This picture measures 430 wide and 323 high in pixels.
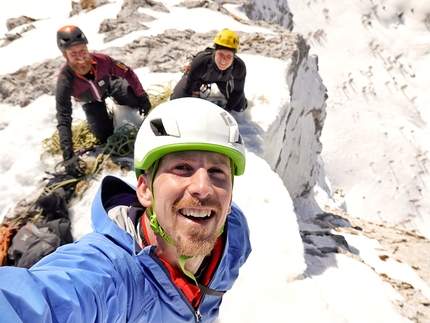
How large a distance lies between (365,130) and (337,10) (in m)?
7.81

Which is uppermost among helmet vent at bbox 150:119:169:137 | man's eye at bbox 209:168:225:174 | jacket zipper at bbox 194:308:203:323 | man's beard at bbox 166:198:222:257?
helmet vent at bbox 150:119:169:137

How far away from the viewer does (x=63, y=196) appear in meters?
4.06

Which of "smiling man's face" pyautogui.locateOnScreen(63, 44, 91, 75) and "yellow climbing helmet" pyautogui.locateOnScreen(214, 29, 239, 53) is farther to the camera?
"yellow climbing helmet" pyautogui.locateOnScreen(214, 29, 239, 53)

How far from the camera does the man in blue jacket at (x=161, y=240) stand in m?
1.38

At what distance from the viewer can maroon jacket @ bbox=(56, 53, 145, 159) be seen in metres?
4.17

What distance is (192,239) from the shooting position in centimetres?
171

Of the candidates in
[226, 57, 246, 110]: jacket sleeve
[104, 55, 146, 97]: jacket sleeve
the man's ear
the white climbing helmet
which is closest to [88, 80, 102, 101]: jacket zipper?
[104, 55, 146, 97]: jacket sleeve

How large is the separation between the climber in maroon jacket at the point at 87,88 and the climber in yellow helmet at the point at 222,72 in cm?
79

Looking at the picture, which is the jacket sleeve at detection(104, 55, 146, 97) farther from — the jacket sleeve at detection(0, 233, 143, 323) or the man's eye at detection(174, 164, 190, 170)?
the jacket sleeve at detection(0, 233, 143, 323)

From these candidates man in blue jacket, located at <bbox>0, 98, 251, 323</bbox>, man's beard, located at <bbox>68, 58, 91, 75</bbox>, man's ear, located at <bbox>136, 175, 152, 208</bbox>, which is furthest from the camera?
man's beard, located at <bbox>68, 58, 91, 75</bbox>

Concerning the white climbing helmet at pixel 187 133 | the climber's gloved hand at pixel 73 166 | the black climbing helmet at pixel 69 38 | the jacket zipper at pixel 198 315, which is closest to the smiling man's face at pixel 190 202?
the white climbing helmet at pixel 187 133

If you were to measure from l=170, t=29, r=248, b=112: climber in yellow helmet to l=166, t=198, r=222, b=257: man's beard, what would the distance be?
10.9ft

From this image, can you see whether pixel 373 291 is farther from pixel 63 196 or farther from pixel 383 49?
pixel 383 49

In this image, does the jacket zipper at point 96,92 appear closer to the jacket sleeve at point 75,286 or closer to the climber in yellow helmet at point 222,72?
the climber in yellow helmet at point 222,72
